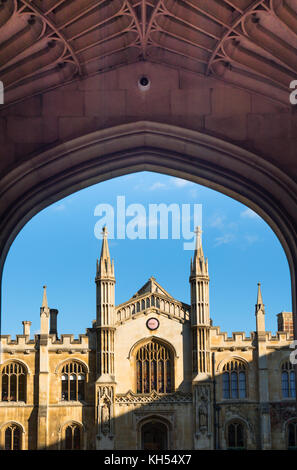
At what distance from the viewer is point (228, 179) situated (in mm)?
7613

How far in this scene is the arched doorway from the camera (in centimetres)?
3191

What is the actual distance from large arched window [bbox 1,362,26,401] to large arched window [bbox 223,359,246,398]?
8423 millimetres

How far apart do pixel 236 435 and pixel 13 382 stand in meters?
9.50

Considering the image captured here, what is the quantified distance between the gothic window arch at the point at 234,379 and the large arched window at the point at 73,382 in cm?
593

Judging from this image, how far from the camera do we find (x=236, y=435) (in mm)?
31734

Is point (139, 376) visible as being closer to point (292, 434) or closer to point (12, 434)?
point (12, 434)

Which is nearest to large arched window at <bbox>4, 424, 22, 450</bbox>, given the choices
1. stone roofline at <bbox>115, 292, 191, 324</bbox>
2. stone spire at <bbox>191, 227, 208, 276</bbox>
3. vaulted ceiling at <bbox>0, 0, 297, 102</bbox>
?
stone roofline at <bbox>115, 292, 191, 324</bbox>

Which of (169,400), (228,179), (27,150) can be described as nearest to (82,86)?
(27,150)

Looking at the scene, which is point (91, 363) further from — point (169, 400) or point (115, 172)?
point (115, 172)

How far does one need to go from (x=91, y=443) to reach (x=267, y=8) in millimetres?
27539

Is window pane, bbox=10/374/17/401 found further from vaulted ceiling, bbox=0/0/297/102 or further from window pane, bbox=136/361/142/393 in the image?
vaulted ceiling, bbox=0/0/297/102

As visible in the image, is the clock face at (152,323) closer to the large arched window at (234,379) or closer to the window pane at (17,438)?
the large arched window at (234,379)

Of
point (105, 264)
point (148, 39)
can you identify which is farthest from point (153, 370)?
point (148, 39)

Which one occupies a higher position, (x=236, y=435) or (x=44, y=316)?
(x=44, y=316)
